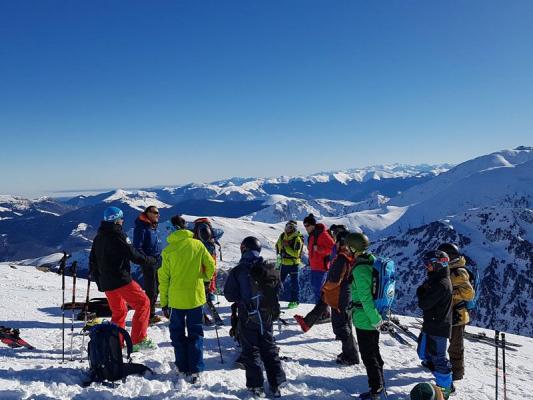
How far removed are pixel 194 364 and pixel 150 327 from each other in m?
3.85

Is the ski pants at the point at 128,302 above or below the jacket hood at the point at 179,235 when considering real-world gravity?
below

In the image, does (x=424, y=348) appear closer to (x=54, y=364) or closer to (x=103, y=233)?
(x=103, y=233)

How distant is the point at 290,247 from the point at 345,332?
5.16 m

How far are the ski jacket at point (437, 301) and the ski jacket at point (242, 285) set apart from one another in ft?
10.8

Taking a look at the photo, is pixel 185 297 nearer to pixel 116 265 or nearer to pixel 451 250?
pixel 116 265

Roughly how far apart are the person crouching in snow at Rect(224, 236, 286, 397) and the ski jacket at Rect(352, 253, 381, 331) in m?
1.53

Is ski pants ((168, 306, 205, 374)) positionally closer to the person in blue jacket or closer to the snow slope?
the snow slope

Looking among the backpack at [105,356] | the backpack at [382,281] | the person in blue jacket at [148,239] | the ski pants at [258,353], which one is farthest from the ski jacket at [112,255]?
the backpack at [382,281]

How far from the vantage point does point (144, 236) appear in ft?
35.8

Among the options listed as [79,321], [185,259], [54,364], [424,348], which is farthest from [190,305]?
[79,321]

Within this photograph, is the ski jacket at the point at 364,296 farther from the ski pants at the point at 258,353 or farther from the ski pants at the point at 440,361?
the ski pants at the point at 258,353

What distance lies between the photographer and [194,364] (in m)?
7.78

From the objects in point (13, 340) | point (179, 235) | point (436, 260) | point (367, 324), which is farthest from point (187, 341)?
point (436, 260)

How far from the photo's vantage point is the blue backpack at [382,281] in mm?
7320
